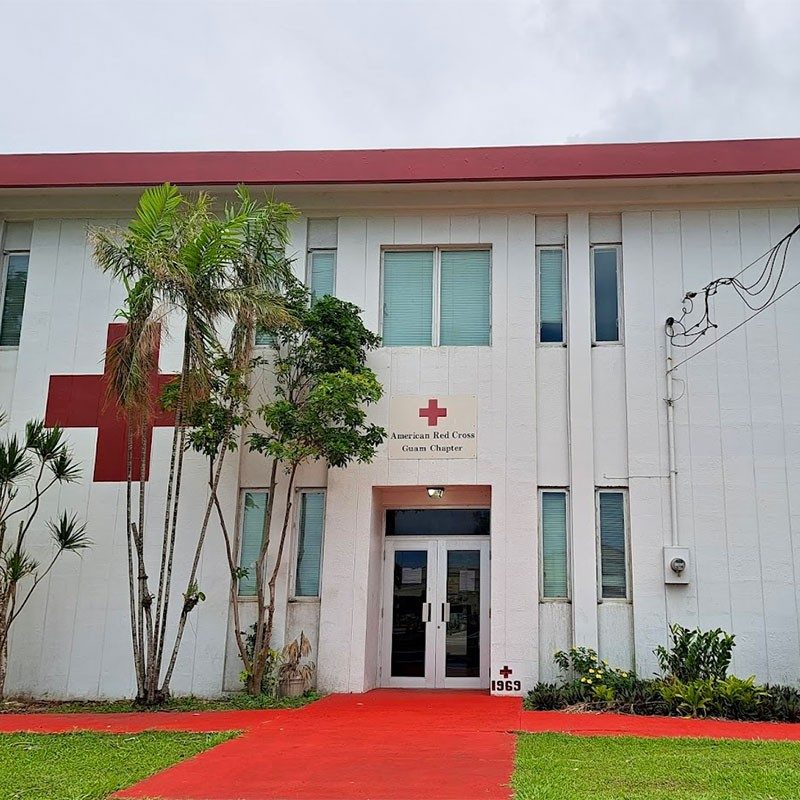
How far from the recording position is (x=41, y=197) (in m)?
13.0

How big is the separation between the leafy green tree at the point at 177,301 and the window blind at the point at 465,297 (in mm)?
2630

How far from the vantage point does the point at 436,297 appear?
41.3 feet

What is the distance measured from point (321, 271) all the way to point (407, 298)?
1295mm

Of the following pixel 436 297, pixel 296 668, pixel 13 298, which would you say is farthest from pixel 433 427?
pixel 13 298

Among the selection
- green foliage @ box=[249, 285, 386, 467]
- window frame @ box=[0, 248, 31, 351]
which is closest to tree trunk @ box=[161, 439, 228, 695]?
green foliage @ box=[249, 285, 386, 467]

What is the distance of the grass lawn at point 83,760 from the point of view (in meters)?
6.47

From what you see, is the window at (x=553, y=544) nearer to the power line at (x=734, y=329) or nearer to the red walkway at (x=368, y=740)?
the red walkway at (x=368, y=740)

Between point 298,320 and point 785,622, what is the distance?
22.9 ft

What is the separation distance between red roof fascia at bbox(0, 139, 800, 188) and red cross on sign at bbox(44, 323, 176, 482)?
2230mm

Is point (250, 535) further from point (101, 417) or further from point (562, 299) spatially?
point (562, 299)

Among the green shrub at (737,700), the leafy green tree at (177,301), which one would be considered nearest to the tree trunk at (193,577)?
the leafy green tree at (177,301)

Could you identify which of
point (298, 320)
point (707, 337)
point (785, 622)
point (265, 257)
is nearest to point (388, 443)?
point (298, 320)

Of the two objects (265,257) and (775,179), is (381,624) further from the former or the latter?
(775,179)

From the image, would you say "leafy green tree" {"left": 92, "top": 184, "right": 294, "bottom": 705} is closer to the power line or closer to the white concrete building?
the white concrete building
